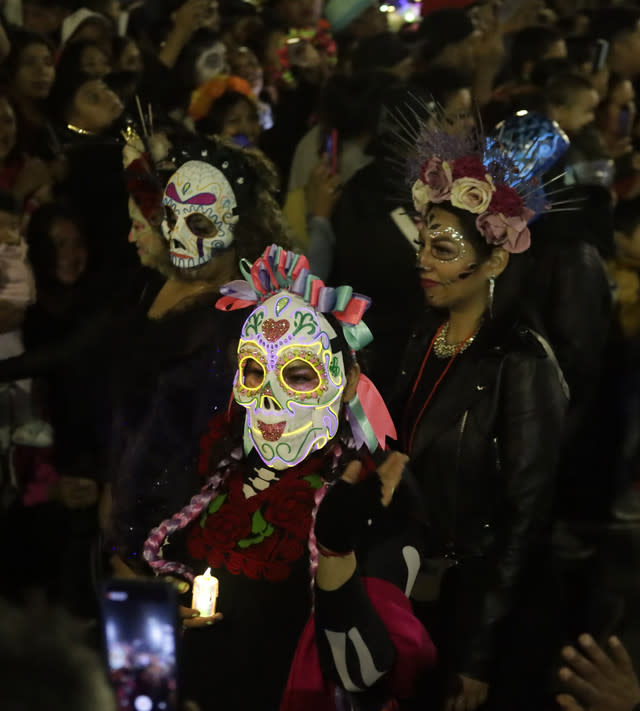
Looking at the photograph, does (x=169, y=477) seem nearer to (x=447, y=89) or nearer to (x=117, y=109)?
(x=117, y=109)

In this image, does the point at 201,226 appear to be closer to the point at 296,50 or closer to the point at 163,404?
the point at 163,404

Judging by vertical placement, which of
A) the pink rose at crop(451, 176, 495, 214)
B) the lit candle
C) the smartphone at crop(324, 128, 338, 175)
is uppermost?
the smartphone at crop(324, 128, 338, 175)

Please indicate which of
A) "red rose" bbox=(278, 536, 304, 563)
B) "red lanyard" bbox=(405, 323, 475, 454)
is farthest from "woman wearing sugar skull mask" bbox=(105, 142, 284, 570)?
"red rose" bbox=(278, 536, 304, 563)

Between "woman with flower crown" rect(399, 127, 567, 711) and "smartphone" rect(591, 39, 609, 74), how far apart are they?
3965 mm

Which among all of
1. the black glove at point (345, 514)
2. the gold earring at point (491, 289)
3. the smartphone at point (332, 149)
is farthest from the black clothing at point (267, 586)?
the smartphone at point (332, 149)

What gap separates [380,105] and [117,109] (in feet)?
4.04

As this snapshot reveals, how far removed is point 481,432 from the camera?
287 centimetres

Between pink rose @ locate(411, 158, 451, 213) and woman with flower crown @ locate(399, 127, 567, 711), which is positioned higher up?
pink rose @ locate(411, 158, 451, 213)

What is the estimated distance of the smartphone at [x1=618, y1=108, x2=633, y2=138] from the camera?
621 cm

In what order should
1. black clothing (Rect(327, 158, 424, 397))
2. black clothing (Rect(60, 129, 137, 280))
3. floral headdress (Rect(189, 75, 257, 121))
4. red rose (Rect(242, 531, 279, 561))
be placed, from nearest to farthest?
red rose (Rect(242, 531, 279, 561)) → black clothing (Rect(327, 158, 424, 397)) → black clothing (Rect(60, 129, 137, 280)) → floral headdress (Rect(189, 75, 257, 121))

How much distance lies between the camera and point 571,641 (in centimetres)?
379

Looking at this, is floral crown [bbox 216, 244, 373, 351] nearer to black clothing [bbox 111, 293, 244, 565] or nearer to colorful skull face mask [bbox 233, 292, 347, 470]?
colorful skull face mask [bbox 233, 292, 347, 470]

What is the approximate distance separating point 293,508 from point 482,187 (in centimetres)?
120

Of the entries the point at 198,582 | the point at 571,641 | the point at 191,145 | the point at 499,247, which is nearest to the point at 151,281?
the point at 191,145
